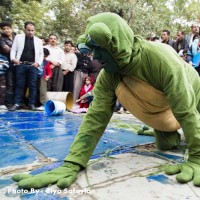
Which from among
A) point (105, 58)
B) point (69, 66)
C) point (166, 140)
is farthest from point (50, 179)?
point (69, 66)

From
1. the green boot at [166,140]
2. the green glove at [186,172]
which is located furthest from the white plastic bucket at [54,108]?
the green glove at [186,172]

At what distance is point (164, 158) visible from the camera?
223cm

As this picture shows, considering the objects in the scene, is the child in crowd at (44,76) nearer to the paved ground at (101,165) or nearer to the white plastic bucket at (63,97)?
the white plastic bucket at (63,97)

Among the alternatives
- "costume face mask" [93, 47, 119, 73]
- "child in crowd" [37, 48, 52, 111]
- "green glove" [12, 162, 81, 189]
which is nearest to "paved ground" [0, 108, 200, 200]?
"green glove" [12, 162, 81, 189]

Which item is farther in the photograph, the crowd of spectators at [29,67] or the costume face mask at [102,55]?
the crowd of spectators at [29,67]

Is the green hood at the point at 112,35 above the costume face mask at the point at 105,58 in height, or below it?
above

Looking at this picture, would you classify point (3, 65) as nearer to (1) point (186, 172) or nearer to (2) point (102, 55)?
(2) point (102, 55)

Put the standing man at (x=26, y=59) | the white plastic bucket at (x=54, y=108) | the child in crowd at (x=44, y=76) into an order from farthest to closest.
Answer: the child in crowd at (x=44, y=76) → the standing man at (x=26, y=59) → the white plastic bucket at (x=54, y=108)

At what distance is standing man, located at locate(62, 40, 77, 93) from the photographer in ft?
22.7

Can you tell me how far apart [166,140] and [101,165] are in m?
0.76

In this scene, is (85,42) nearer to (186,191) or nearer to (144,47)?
(144,47)

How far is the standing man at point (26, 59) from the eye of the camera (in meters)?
5.51

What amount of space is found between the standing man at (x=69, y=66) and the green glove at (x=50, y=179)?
5300 millimetres

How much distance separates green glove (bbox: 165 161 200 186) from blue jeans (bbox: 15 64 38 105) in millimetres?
4343
